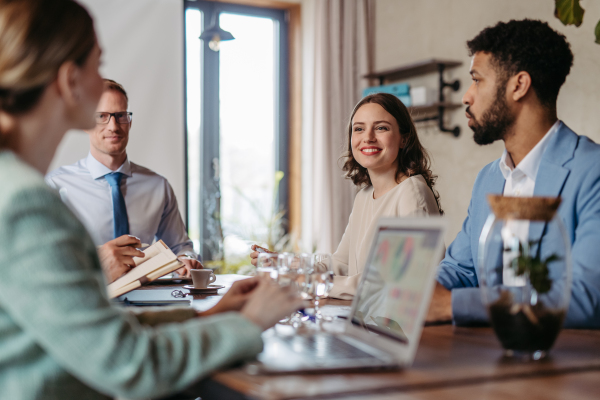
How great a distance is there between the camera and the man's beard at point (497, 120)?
179cm

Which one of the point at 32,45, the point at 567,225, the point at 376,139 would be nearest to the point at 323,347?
the point at 32,45

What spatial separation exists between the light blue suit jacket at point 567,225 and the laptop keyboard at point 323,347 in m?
0.35

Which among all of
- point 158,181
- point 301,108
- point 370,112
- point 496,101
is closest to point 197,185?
point 301,108

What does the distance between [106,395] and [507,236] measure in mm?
711

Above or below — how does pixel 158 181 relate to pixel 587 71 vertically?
below

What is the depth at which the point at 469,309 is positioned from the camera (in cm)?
131

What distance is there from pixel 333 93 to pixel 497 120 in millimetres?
3028

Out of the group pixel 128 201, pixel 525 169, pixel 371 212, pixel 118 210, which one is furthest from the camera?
pixel 128 201

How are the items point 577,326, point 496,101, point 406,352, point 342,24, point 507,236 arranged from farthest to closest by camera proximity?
point 342,24, point 496,101, point 577,326, point 507,236, point 406,352

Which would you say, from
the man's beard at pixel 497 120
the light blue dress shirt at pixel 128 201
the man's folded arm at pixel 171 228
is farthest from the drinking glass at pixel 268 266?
the man's folded arm at pixel 171 228

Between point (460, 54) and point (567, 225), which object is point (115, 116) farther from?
point (460, 54)

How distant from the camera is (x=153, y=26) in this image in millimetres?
4453

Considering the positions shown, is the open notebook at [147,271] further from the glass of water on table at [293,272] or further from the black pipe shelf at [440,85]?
the black pipe shelf at [440,85]

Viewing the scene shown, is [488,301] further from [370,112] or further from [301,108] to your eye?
[301,108]
